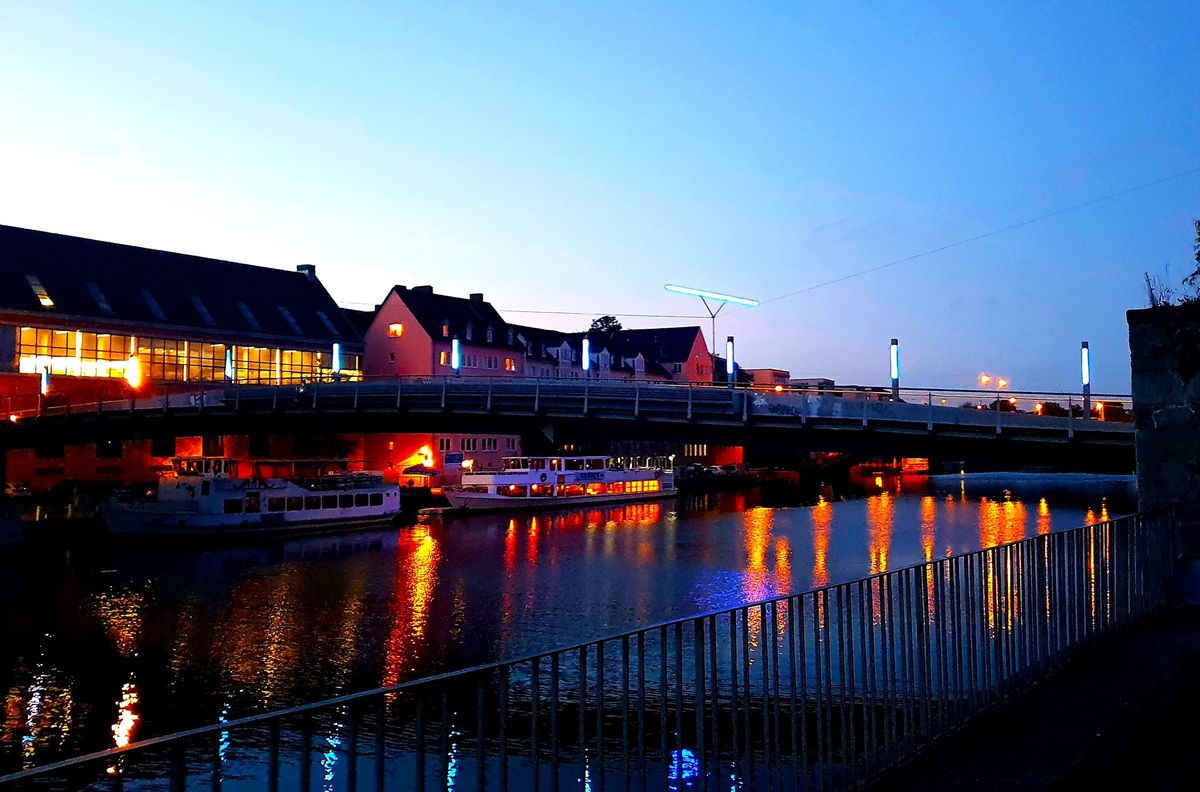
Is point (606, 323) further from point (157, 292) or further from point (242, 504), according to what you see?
point (242, 504)

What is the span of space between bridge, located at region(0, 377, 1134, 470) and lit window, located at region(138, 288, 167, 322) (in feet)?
58.5

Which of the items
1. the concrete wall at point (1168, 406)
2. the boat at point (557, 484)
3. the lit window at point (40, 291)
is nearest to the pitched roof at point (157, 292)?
the lit window at point (40, 291)

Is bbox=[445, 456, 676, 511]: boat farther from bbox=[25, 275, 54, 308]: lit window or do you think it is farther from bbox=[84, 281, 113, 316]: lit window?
bbox=[25, 275, 54, 308]: lit window

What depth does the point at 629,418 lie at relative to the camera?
4350cm

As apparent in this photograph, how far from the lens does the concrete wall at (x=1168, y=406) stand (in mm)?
12250

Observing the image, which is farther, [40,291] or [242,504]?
[40,291]

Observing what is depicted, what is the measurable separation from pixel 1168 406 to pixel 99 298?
7887cm

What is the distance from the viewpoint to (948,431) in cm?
3656

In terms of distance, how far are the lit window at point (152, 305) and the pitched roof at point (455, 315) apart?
68.7 feet

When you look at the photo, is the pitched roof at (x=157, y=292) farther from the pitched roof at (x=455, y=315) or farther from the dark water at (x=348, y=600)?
the dark water at (x=348, y=600)

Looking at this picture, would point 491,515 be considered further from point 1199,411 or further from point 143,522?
point 1199,411

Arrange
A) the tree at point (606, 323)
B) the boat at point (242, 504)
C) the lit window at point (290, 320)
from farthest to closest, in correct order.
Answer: the tree at point (606, 323)
the lit window at point (290, 320)
the boat at point (242, 504)

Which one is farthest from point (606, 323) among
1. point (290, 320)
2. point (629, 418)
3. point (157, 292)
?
point (629, 418)

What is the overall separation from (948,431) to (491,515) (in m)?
45.2
